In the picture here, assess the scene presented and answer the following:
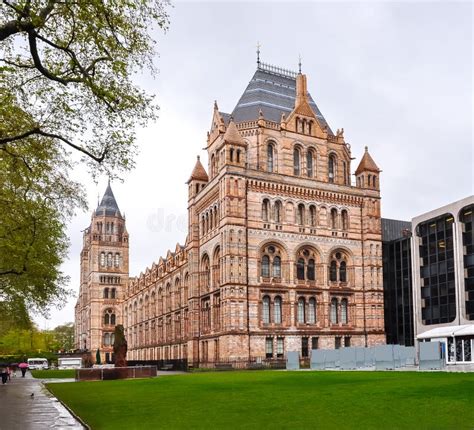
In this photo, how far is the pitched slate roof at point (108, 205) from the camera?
412 feet

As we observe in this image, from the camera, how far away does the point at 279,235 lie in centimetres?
5822

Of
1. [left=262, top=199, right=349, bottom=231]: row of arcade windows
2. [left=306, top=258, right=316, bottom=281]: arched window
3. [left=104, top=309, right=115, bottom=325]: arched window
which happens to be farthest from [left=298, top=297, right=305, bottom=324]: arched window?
[left=104, top=309, right=115, bottom=325]: arched window

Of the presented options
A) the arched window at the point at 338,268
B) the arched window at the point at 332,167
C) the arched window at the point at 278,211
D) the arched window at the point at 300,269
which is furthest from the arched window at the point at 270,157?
the arched window at the point at 338,268

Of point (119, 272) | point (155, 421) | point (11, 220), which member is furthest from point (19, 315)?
point (119, 272)

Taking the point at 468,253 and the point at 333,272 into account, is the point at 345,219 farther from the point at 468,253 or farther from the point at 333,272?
the point at 468,253

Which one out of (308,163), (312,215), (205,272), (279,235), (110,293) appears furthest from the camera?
(110,293)

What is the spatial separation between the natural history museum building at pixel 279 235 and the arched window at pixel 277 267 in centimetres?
10

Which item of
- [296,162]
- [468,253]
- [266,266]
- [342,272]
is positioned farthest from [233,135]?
[468,253]

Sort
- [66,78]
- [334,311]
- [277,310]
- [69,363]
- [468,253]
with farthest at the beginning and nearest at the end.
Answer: [69,363], [334,311], [277,310], [468,253], [66,78]

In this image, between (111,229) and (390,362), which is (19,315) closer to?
(390,362)

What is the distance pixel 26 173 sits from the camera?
2222cm

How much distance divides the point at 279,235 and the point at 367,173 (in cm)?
1265

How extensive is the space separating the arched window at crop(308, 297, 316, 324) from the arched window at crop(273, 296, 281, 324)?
3.34m

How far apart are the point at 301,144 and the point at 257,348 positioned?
2031cm
